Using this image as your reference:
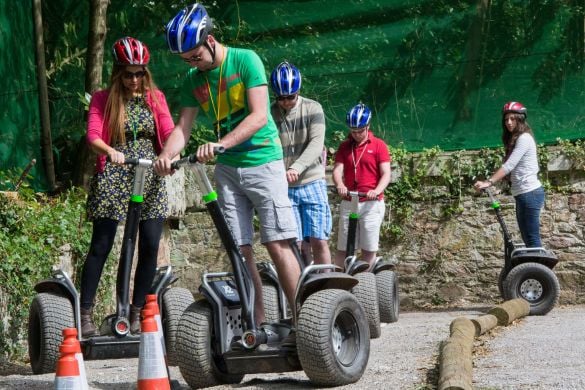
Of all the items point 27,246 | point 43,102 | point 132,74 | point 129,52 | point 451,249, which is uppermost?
point 43,102

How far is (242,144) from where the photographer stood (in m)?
5.21

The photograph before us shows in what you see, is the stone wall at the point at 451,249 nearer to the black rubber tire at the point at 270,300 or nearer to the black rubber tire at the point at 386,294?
the black rubber tire at the point at 386,294

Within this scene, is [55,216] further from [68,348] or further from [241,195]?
[68,348]

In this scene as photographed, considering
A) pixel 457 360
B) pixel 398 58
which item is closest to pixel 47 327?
pixel 457 360

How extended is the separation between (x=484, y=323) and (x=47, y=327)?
2.92 meters

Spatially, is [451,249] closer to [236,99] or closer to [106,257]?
[106,257]

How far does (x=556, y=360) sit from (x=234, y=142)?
2163 millimetres

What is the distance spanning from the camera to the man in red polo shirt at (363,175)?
29.3 feet

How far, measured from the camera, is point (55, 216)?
7984 millimetres

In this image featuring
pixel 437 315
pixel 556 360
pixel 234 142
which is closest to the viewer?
pixel 234 142

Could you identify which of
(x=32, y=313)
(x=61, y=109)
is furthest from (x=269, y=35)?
(x=32, y=313)

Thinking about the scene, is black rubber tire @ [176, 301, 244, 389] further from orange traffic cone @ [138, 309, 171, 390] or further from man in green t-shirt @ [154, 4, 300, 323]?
orange traffic cone @ [138, 309, 171, 390]

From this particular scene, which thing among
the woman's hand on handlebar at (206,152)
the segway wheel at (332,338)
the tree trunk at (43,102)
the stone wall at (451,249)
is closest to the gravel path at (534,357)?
the segway wheel at (332,338)

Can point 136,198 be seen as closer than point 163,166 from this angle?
No
